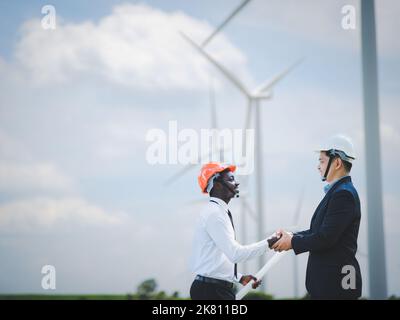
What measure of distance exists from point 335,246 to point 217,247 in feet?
4.72

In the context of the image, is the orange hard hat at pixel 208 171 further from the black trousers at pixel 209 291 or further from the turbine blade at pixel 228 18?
the turbine blade at pixel 228 18

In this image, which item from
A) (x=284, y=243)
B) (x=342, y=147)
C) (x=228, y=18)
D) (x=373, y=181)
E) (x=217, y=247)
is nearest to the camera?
(x=342, y=147)

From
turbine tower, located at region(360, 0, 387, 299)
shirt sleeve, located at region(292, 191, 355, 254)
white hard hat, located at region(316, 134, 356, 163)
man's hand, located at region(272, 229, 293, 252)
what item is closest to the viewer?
shirt sleeve, located at region(292, 191, 355, 254)

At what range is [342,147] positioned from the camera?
7801 mm

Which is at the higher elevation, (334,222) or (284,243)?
(334,222)

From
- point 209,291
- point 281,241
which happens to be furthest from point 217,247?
point 281,241

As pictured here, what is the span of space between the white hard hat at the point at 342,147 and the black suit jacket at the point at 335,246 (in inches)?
12.5

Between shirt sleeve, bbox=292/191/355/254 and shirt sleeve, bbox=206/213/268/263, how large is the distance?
78 cm

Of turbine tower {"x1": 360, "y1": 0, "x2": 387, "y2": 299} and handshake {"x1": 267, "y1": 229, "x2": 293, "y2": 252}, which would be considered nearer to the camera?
handshake {"x1": 267, "y1": 229, "x2": 293, "y2": 252}

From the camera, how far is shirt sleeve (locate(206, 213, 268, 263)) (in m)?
7.86

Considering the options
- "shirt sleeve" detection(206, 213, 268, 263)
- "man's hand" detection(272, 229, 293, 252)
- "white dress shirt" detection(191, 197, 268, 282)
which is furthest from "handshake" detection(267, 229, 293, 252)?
"shirt sleeve" detection(206, 213, 268, 263)

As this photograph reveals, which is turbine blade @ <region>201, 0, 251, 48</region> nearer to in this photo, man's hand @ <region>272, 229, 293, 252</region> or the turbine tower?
the turbine tower

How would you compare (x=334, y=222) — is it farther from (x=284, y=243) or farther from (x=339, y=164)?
(x=284, y=243)
